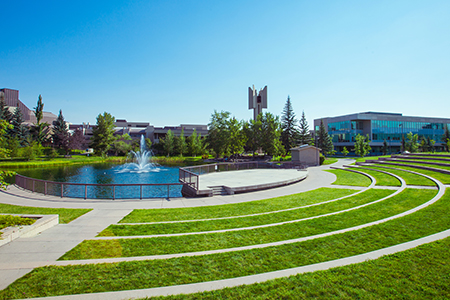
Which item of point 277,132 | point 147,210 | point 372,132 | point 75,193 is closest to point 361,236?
point 147,210

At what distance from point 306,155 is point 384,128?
2330 inches

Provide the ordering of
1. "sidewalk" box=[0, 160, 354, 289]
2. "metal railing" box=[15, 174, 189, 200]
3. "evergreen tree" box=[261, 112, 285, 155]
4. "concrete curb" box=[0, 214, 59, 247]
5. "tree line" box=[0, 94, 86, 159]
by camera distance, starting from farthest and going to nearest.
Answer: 1. "tree line" box=[0, 94, 86, 159]
2. "evergreen tree" box=[261, 112, 285, 155]
3. "metal railing" box=[15, 174, 189, 200]
4. "concrete curb" box=[0, 214, 59, 247]
5. "sidewalk" box=[0, 160, 354, 289]

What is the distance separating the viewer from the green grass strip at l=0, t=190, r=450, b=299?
4672mm

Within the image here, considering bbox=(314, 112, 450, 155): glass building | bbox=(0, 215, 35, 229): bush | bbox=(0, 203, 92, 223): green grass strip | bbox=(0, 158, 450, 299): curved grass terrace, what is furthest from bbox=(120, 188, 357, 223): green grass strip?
bbox=(314, 112, 450, 155): glass building

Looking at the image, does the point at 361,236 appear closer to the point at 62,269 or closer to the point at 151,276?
the point at 151,276

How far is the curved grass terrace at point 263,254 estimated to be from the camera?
178 inches

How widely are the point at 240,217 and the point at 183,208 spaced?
11.1 ft

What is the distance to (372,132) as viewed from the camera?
75938 mm

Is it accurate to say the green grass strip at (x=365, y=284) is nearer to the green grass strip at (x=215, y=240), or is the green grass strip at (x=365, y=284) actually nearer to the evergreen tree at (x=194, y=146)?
the green grass strip at (x=215, y=240)

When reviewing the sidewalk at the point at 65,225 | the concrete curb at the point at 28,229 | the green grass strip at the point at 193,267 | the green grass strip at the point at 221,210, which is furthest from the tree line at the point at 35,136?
the green grass strip at the point at 193,267

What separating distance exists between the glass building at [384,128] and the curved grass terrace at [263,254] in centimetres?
7589

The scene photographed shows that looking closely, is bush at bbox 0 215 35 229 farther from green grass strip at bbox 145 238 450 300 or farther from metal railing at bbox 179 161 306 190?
metal railing at bbox 179 161 306 190

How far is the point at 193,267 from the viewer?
5.43 m

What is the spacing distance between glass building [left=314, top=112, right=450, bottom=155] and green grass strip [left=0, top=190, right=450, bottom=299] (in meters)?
80.3
